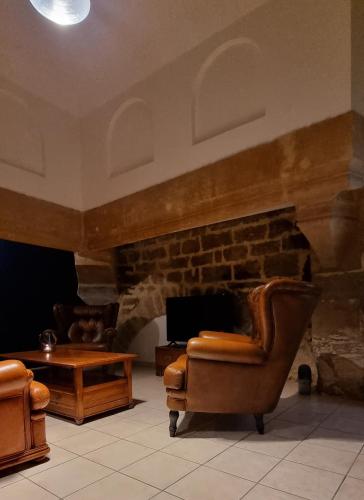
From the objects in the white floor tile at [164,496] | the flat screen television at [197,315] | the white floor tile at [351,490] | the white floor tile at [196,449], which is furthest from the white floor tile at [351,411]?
the white floor tile at [164,496]

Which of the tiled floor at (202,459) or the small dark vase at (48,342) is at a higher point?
the small dark vase at (48,342)

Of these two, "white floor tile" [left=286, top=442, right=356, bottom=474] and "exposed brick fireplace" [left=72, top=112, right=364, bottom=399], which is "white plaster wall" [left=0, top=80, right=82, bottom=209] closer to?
"exposed brick fireplace" [left=72, top=112, right=364, bottom=399]

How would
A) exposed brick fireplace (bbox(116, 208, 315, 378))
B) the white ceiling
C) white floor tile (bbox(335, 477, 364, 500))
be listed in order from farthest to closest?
exposed brick fireplace (bbox(116, 208, 315, 378)), the white ceiling, white floor tile (bbox(335, 477, 364, 500))

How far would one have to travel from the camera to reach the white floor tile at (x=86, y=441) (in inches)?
81.0

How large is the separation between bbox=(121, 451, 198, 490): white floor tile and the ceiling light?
307cm

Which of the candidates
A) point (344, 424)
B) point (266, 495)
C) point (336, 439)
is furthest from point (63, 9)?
point (344, 424)

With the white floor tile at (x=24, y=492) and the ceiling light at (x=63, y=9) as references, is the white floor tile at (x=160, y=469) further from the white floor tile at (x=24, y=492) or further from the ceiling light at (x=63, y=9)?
the ceiling light at (x=63, y=9)

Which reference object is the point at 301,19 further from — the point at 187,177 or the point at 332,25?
the point at 187,177

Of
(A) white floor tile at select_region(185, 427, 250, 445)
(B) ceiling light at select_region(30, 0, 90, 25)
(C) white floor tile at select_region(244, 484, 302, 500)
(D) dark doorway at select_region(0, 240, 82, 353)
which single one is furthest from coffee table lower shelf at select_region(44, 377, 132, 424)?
(B) ceiling light at select_region(30, 0, 90, 25)

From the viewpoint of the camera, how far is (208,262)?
444cm

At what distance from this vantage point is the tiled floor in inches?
61.2

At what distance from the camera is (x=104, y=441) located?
2168mm

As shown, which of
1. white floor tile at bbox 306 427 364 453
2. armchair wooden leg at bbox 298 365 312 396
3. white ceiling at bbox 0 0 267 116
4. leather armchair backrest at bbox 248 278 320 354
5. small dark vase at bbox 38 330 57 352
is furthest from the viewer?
small dark vase at bbox 38 330 57 352

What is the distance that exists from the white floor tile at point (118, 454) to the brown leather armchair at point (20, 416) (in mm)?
300
